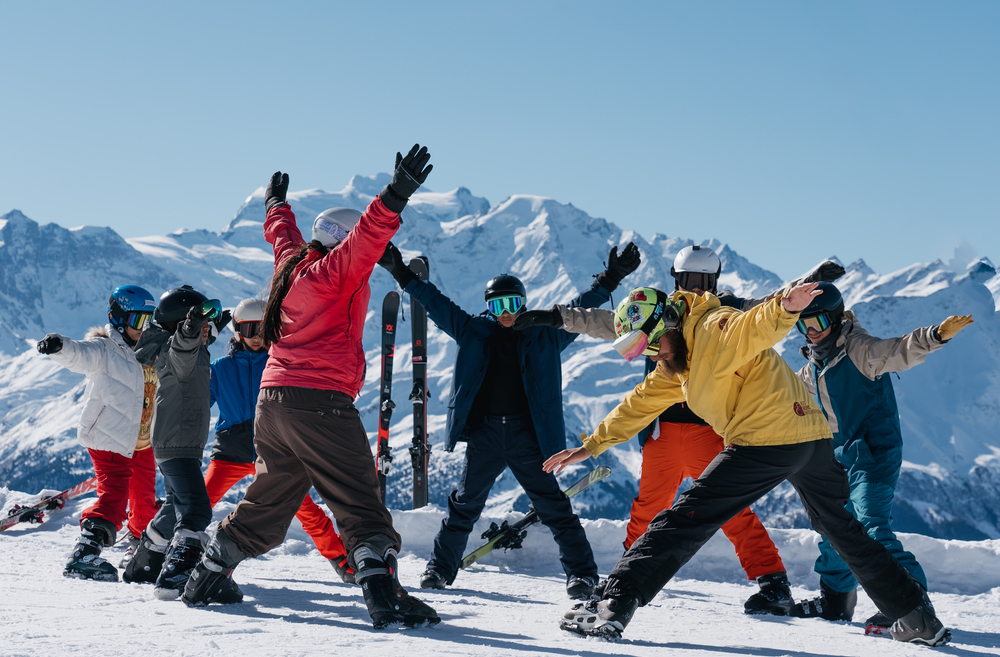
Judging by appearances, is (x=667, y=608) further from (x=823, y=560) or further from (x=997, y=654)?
(x=997, y=654)

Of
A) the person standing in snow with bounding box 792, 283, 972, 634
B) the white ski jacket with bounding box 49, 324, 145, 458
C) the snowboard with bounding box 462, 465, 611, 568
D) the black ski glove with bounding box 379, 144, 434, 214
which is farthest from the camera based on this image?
the snowboard with bounding box 462, 465, 611, 568

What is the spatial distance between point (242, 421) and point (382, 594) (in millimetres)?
2280

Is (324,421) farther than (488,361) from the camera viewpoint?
No

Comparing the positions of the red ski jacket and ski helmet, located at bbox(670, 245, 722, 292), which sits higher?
ski helmet, located at bbox(670, 245, 722, 292)

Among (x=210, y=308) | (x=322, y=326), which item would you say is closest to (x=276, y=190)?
(x=210, y=308)

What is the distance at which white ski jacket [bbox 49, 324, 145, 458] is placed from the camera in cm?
534

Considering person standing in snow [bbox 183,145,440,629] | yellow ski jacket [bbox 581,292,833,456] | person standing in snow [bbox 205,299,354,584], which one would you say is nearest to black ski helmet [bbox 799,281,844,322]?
yellow ski jacket [bbox 581,292,833,456]

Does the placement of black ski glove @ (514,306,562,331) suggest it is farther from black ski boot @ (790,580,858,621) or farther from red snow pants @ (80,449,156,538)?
red snow pants @ (80,449,156,538)

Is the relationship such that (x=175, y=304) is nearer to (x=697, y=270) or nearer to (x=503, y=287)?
(x=503, y=287)

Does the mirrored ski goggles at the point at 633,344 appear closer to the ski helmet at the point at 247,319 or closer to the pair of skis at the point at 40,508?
the ski helmet at the point at 247,319

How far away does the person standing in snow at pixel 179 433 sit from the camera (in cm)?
436

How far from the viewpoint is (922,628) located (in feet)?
12.3

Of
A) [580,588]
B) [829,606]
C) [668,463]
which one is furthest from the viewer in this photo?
[668,463]

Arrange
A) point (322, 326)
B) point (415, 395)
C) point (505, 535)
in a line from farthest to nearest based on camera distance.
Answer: point (415, 395) < point (505, 535) < point (322, 326)
